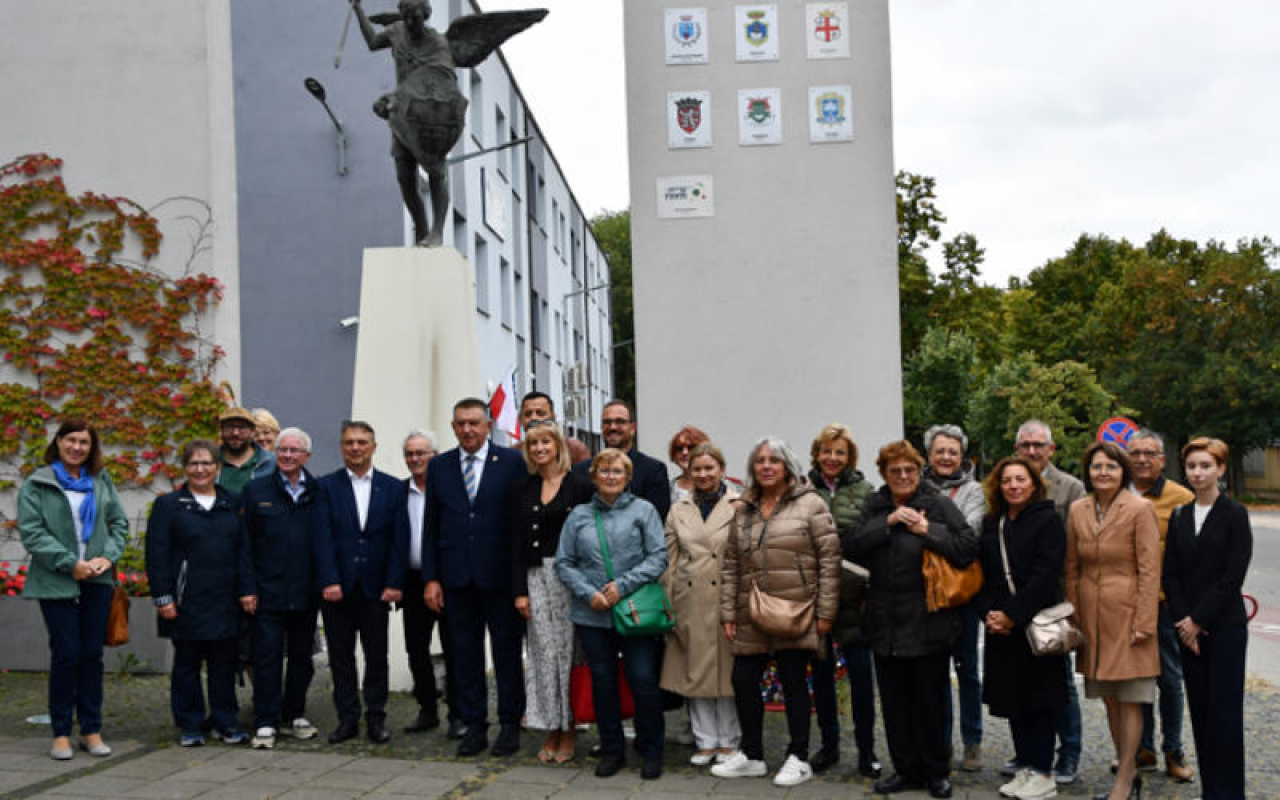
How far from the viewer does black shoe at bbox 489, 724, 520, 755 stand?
6.29 metres

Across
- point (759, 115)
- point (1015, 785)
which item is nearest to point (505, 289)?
point (759, 115)

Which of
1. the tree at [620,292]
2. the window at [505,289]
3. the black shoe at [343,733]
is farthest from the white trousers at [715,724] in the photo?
the tree at [620,292]

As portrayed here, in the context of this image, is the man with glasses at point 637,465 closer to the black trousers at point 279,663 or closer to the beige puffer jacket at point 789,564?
the beige puffer jacket at point 789,564

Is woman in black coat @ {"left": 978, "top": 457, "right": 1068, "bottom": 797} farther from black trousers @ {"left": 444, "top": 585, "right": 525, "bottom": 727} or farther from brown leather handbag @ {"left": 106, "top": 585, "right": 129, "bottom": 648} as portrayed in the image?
brown leather handbag @ {"left": 106, "top": 585, "right": 129, "bottom": 648}

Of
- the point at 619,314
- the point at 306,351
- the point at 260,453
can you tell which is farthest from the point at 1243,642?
the point at 619,314

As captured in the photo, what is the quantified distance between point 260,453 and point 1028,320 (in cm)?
5237

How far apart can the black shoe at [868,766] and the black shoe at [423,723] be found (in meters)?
2.67

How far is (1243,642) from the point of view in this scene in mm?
5035

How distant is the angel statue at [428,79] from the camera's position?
8.11 m

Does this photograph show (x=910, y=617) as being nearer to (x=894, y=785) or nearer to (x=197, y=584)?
(x=894, y=785)

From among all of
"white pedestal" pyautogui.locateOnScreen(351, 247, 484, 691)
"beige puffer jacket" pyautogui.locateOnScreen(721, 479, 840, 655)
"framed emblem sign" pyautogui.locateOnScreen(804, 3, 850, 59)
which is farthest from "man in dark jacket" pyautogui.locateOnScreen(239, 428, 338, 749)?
"framed emblem sign" pyautogui.locateOnScreen(804, 3, 850, 59)

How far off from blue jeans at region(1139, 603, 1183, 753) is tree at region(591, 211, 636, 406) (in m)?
55.9

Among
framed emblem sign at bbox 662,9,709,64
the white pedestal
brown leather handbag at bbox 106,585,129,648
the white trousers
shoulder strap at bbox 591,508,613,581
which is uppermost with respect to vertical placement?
framed emblem sign at bbox 662,9,709,64

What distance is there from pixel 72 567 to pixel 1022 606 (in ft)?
16.8
